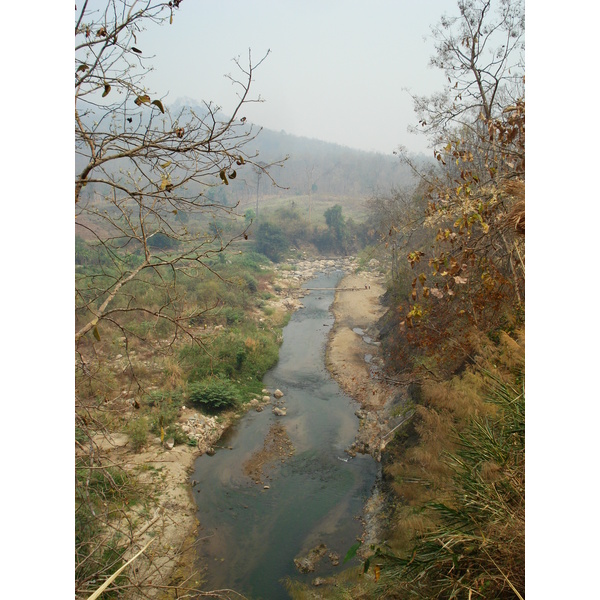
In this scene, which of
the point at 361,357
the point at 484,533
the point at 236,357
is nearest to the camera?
the point at 484,533

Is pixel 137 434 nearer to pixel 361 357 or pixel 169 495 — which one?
pixel 169 495

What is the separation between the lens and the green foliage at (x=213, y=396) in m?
10.5

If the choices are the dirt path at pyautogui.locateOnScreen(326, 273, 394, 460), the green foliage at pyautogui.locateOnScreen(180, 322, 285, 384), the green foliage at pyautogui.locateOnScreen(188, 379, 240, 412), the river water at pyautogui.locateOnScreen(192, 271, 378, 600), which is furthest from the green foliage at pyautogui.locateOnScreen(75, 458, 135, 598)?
the green foliage at pyautogui.locateOnScreen(180, 322, 285, 384)

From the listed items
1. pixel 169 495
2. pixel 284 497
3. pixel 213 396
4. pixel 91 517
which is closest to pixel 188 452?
pixel 169 495

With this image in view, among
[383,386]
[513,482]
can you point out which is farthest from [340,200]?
[513,482]

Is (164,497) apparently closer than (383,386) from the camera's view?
Yes

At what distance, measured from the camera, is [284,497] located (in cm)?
777

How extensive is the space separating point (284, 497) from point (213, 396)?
3.45 m

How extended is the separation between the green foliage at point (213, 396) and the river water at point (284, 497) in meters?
0.55

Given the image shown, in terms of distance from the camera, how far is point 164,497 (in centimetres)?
745
